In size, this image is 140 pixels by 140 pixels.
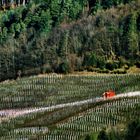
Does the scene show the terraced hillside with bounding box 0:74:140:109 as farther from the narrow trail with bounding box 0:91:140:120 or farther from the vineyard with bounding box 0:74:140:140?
the narrow trail with bounding box 0:91:140:120

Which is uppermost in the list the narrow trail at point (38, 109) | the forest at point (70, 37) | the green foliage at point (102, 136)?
the forest at point (70, 37)

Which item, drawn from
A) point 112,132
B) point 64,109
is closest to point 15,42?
point 64,109

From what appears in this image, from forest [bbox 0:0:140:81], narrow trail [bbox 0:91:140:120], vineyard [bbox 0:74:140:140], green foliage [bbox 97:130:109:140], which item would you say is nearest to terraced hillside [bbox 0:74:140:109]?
vineyard [bbox 0:74:140:140]

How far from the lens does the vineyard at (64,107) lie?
224ft

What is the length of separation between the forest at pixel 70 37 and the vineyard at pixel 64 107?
5.53 meters

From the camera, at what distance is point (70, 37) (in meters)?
109

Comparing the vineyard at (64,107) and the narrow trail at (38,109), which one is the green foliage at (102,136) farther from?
the narrow trail at (38,109)

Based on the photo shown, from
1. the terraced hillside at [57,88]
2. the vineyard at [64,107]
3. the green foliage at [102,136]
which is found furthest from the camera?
the terraced hillside at [57,88]

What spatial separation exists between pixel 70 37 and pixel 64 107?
31187mm

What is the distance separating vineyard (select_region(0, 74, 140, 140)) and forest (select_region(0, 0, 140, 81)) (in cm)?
553

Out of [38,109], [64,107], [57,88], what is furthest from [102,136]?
[57,88]

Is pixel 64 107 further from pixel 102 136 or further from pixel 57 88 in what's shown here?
pixel 102 136

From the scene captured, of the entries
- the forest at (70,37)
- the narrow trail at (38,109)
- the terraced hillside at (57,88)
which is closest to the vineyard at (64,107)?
the terraced hillside at (57,88)

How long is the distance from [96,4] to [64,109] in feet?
149
